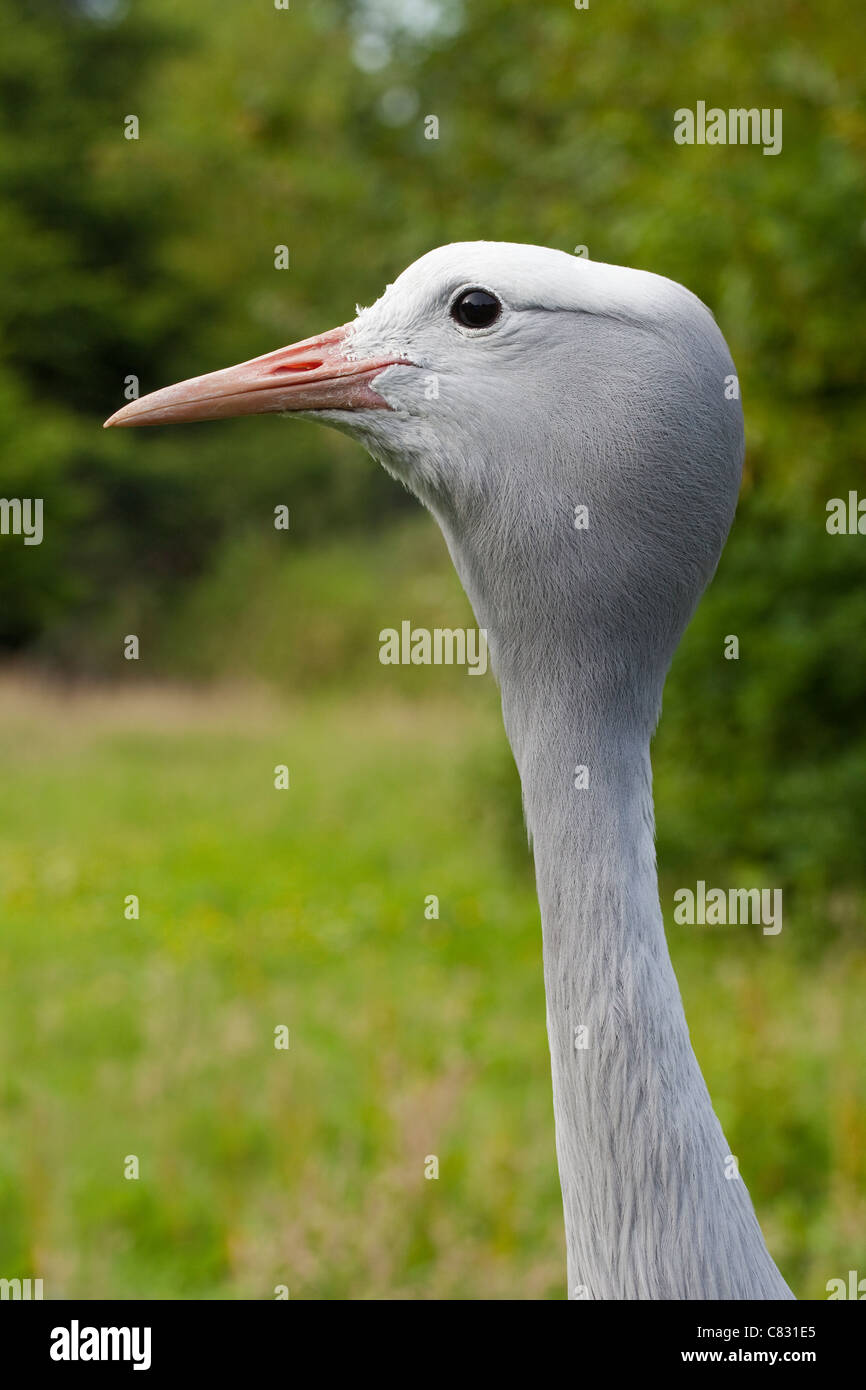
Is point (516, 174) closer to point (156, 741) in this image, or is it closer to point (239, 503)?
point (156, 741)

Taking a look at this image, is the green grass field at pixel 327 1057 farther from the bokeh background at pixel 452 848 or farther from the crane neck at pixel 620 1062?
the crane neck at pixel 620 1062

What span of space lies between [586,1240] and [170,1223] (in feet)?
10.9

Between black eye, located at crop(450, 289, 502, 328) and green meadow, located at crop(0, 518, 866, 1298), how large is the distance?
294 cm

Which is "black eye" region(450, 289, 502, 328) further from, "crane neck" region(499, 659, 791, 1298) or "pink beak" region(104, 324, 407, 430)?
"crane neck" region(499, 659, 791, 1298)

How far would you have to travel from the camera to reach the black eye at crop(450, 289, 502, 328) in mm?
1873

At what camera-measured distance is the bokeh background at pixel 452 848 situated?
4625 mm

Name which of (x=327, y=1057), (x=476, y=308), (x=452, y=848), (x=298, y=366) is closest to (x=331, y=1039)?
(x=327, y=1057)

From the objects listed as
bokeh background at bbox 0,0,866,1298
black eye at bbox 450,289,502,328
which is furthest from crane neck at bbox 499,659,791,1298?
bokeh background at bbox 0,0,866,1298

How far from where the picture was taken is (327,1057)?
19.9 ft

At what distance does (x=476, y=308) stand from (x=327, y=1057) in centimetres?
467

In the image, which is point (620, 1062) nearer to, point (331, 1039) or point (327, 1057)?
point (327, 1057)

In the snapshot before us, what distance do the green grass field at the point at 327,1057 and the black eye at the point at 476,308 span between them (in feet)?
9.59
